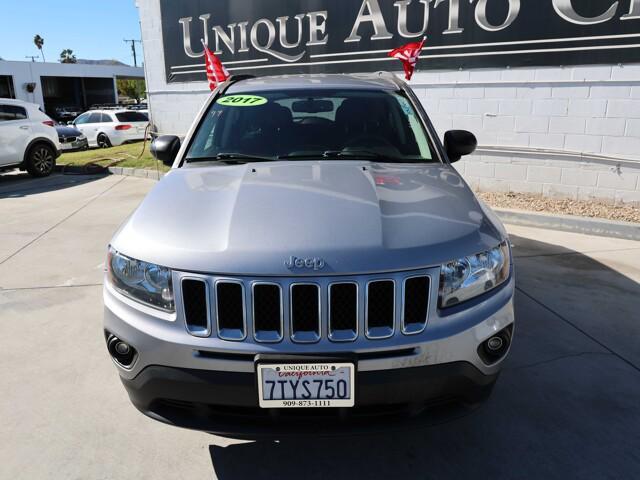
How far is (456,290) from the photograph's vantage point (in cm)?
199

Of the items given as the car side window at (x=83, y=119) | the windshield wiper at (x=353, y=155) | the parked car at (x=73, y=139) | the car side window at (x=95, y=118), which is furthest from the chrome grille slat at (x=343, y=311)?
the car side window at (x=83, y=119)

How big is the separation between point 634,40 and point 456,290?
5969 millimetres

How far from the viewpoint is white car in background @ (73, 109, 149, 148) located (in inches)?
A: 633

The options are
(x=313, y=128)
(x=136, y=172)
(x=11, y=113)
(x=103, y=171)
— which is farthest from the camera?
(x=103, y=171)

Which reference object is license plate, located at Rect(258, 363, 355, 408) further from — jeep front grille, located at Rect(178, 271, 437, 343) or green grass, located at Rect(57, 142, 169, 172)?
green grass, located at Rect(57, 142, 169, 172)

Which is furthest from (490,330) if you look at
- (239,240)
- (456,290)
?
(239,240)

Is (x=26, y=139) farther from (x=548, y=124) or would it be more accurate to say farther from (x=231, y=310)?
(x=231, y=310)

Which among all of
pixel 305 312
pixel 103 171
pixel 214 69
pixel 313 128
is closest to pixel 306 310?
pixel 305 312

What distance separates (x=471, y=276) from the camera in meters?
2.03

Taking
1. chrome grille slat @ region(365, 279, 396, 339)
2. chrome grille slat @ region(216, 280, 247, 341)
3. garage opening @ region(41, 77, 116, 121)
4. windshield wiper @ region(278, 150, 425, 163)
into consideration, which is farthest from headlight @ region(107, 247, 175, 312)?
garage opening @ region(41, 77, 116, 121)

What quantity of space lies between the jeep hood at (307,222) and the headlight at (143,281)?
4cm

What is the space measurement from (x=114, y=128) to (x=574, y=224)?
14168 millimetres

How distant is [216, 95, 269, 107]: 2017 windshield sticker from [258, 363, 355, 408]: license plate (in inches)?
86.2

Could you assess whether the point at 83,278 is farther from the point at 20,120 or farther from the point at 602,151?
the point at 20,120
